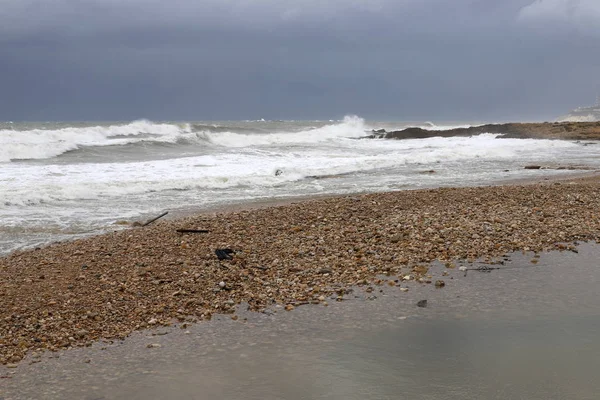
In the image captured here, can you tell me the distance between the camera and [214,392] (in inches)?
177

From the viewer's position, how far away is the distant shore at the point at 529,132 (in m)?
48.1

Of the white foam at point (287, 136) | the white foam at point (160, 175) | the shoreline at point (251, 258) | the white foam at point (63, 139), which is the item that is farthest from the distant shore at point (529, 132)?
the shoreline at point (251, 258)

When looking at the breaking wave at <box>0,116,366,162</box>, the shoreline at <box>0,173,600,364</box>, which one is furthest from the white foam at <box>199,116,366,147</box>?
the shoreline at <box>0,173,600,364</box>

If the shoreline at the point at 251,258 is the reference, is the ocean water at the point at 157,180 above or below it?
above

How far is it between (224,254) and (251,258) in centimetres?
36

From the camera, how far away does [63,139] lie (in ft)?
131

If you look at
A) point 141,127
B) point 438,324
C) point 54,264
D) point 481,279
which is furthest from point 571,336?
point 141,127

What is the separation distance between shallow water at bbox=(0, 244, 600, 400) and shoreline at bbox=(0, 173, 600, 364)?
450 mm

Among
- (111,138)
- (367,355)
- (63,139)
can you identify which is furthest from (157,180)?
(111,138)

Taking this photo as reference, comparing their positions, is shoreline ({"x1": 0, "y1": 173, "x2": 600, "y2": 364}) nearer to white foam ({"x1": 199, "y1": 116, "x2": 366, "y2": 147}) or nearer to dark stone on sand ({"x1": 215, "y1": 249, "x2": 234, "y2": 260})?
dark stone on sand ({"x1": 215, "y1": 249, "x2": 234, "y2": 260})

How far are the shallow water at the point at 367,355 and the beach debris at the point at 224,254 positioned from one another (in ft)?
5.88

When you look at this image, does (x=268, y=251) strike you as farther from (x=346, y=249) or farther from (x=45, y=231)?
(x=45, y=231)

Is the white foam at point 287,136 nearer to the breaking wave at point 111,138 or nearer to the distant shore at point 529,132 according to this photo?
the breaking wave at point 111,138

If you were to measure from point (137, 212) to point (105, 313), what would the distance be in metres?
7.14
